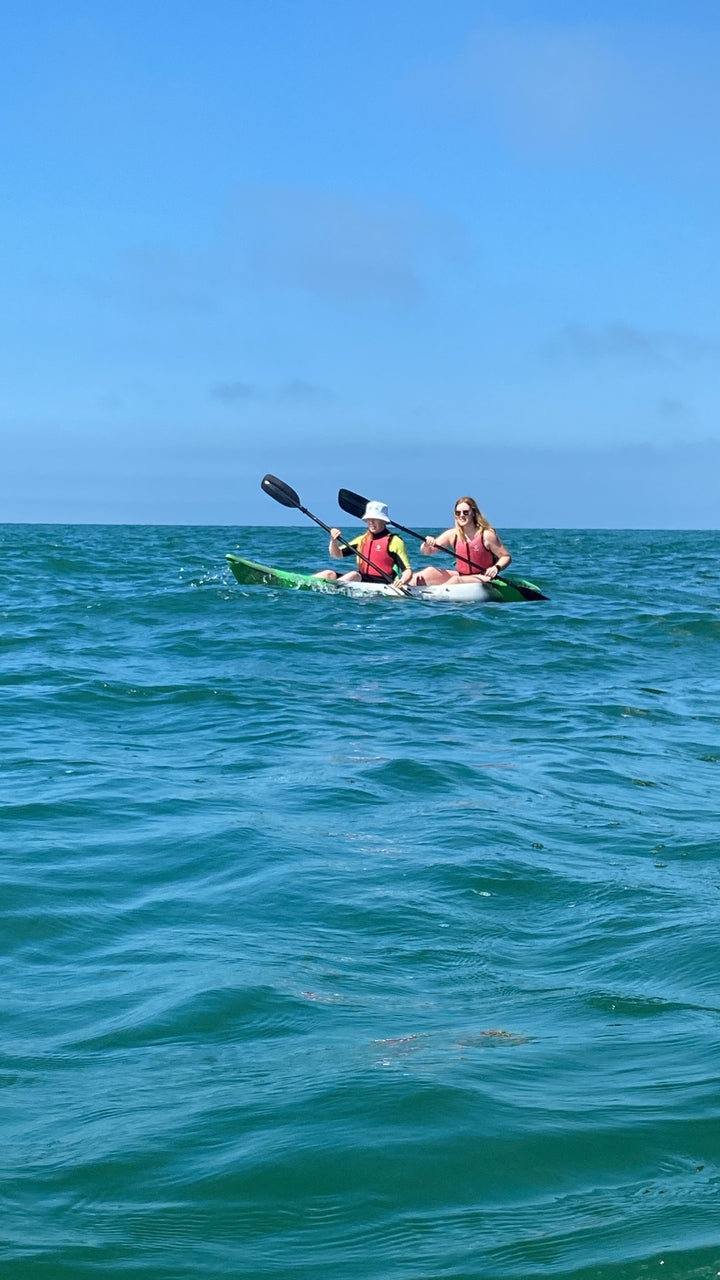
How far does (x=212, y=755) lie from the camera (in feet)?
25.4

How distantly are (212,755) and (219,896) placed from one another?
2.77 m

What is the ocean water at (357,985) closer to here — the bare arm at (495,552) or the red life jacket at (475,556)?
the bare arm at (495,552)

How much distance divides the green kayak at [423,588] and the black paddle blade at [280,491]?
1.09 m

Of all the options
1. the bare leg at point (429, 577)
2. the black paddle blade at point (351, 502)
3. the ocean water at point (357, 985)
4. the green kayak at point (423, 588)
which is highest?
the black paddle blade at point (351, 502)

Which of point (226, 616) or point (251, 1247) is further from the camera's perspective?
point (226, 616)

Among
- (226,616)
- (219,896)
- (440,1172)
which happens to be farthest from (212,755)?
(226,616)

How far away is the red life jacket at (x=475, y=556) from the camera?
17.1m

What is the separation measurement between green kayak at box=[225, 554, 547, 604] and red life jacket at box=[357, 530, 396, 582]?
0.14 metres

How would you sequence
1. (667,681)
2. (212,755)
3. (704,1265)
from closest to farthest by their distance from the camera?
1. (704,1265)
2. (212,755)
3. (667,681)

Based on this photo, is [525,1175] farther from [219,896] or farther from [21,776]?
[21,776]

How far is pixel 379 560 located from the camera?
1700 cm

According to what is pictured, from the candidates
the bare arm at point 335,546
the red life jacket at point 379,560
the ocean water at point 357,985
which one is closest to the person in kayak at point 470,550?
the red life jacket at point 379,560

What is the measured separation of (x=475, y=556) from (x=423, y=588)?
91 centimetres

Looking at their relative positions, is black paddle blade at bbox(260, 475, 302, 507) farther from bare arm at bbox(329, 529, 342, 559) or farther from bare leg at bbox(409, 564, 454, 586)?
bare leg at bbox(409, 564, 454, 586)
